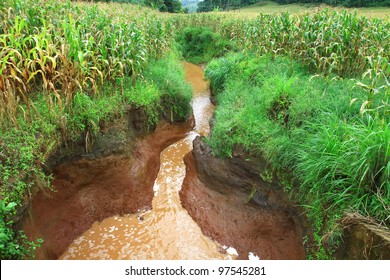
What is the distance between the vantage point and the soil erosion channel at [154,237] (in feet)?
12.9

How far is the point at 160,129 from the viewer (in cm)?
603

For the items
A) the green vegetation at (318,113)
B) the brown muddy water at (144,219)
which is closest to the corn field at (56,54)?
the brown muddy water at (144,219)

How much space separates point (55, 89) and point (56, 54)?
0.49 metres

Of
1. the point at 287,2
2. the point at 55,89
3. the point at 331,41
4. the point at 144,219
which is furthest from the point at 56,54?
the point at 287,2

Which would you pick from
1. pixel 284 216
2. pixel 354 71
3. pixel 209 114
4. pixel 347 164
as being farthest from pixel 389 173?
pixel 209 114

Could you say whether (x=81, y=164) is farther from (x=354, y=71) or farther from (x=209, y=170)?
(x=354, y=71)

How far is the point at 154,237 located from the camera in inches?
164


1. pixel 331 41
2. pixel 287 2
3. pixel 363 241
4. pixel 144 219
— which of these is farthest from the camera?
pixel 287 2

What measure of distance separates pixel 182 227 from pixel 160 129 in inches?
93.3

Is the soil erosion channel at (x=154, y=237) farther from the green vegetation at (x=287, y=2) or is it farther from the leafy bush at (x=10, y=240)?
the green vegetation at (x=287, y=2)

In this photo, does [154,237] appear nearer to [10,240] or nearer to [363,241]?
[10,240]

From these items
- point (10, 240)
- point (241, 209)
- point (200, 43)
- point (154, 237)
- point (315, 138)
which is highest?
point (200, 43)

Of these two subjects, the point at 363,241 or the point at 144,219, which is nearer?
the point at 363,241

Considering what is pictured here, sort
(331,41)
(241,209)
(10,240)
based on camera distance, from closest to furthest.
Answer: (10,240) → (241,209) → (331,41)
